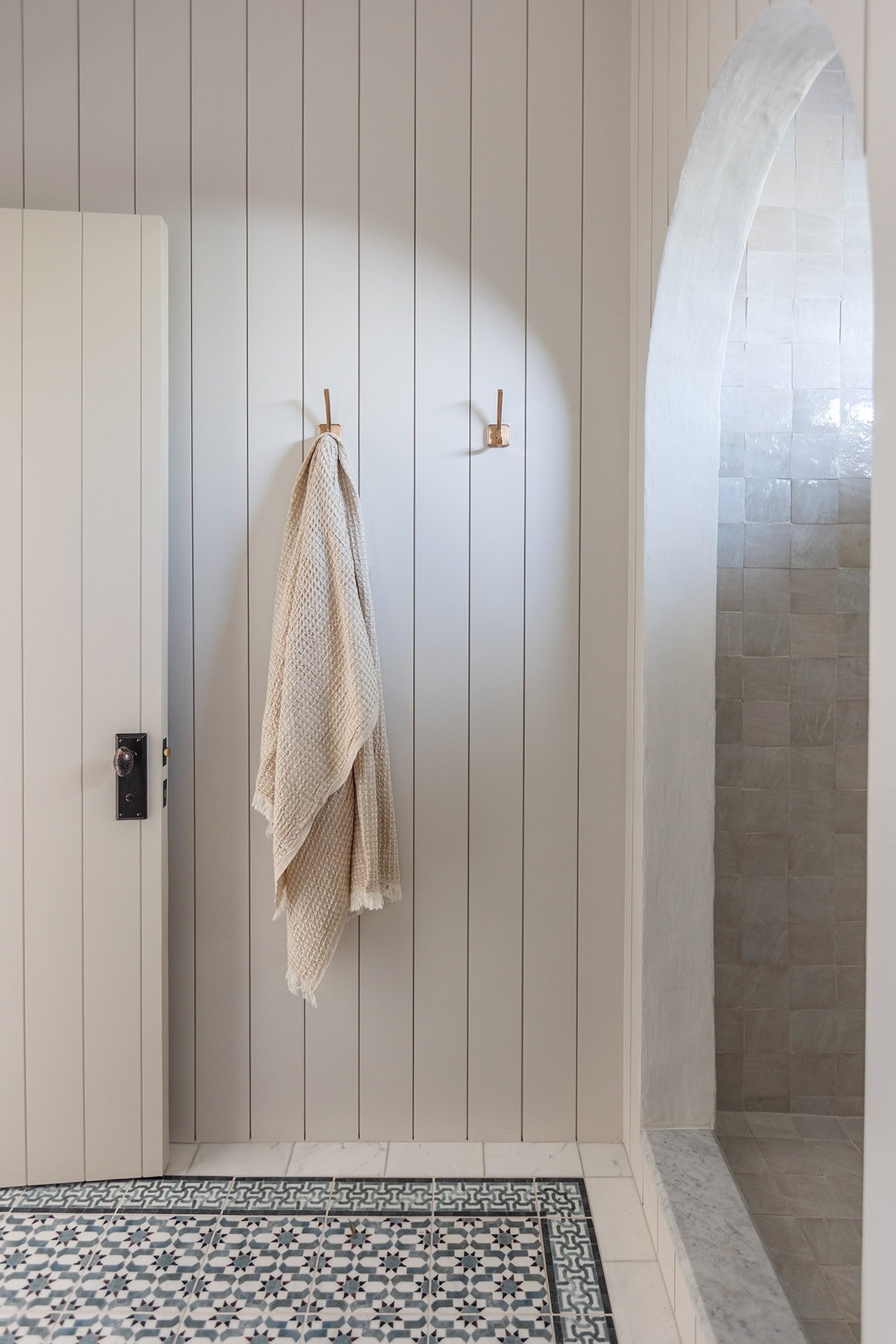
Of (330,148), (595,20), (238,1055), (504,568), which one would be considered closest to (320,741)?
(504,568)

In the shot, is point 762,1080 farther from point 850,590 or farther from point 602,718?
point 850,590

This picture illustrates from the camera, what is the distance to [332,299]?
193cm

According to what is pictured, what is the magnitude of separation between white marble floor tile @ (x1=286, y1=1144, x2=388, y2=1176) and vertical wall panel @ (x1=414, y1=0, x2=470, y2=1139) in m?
0.11

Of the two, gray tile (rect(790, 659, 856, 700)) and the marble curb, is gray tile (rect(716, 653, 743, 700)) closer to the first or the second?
gray tile (rect(790, 659, 856, 700))

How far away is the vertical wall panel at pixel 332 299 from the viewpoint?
1906mm

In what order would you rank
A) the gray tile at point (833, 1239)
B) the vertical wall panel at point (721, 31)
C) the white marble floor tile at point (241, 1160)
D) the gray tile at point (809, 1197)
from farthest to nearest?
the white marble floor tile at point (241, 1160) → the gray tile at point (809, 1197) → the gray tile at point (833, 1239) → the vertical wall panel at point (721, 31)

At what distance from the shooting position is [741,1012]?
208 cm

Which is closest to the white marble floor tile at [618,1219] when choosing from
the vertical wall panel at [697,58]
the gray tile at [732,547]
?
the gray tile at [732,547]

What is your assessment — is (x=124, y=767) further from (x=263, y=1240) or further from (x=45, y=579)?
(x=263, y=1240)

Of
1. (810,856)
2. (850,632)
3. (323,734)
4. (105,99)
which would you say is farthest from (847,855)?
(105,99)

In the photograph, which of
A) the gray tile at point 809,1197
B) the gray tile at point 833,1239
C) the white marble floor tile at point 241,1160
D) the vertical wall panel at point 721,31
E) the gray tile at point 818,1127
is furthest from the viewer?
the gray tile at point 818,1127

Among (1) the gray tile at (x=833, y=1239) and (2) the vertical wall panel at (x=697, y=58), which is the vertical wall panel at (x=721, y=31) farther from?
(1) the gray tile at (x=833, y=1239)

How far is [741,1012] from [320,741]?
1.14m

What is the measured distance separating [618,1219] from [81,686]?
1440 mm
